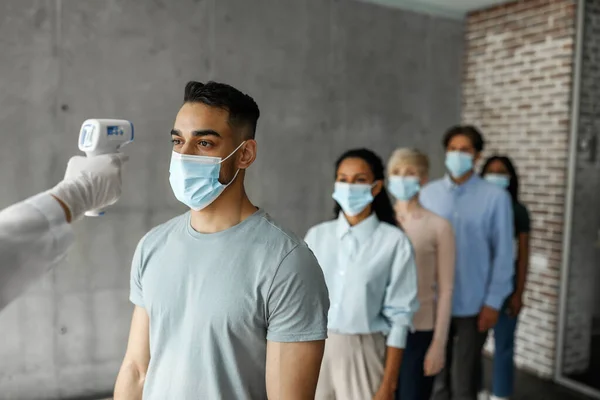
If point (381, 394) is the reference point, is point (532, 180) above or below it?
above

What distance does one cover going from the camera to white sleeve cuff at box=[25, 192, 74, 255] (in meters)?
0.88

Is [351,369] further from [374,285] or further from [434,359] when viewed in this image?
[434,359]

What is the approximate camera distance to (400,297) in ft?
6.40

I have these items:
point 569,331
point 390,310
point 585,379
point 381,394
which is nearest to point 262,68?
point 390,310

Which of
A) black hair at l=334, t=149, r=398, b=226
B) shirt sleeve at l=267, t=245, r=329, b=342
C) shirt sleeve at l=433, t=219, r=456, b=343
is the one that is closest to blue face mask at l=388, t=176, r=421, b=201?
shirt sleeve at l=433, t=219, r=456, b=343

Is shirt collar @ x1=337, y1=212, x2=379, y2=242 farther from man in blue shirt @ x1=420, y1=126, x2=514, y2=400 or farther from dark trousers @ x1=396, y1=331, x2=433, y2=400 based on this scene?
man in blue shirt @ x1=420, y1=126, x2=514, y2=400

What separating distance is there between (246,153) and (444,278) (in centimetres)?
150

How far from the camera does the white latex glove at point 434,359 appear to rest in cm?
236

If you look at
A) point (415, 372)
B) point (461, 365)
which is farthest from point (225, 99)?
point (461, 365)

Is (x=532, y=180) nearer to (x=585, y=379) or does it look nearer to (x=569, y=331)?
(x=569, y=331)

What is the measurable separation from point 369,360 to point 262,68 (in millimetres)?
2310

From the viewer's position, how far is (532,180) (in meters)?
3.94

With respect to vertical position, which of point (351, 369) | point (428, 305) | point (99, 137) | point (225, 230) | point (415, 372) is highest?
point (99, 137)

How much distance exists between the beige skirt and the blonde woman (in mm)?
548
